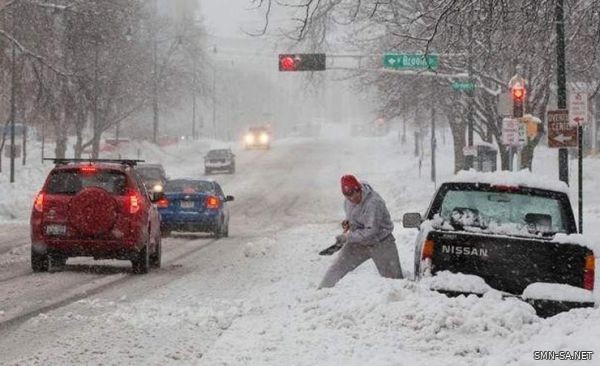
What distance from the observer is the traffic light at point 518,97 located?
23.3m

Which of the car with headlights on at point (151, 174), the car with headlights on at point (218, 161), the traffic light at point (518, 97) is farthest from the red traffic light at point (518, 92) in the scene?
the car with headlights on at point (218, 161)

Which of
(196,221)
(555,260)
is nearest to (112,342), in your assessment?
(555,260)

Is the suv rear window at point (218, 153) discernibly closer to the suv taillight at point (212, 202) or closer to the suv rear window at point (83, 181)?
the suv taillight at point (212, 202)

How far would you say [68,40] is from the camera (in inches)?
1080

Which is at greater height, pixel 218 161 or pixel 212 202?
pixel 218 161

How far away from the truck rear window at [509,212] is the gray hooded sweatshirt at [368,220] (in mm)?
1456

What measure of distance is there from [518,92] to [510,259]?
15.5m

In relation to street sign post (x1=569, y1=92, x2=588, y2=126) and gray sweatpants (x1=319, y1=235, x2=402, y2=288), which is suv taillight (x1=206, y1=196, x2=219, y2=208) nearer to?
street sign post (x1=569, y1=92, x2=588, y2=126)

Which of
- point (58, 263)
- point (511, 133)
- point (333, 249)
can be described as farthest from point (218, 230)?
point (511, 133)

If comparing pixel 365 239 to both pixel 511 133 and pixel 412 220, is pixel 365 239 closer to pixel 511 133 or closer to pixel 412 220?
pixel 412 220

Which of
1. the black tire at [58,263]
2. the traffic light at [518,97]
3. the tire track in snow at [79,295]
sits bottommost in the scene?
the tire track in snow at [79,295]

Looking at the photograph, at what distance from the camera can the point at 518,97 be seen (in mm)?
23312

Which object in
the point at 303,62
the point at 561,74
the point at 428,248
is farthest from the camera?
the point at 303,62

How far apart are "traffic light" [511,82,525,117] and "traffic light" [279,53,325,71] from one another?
8253 millimetres
